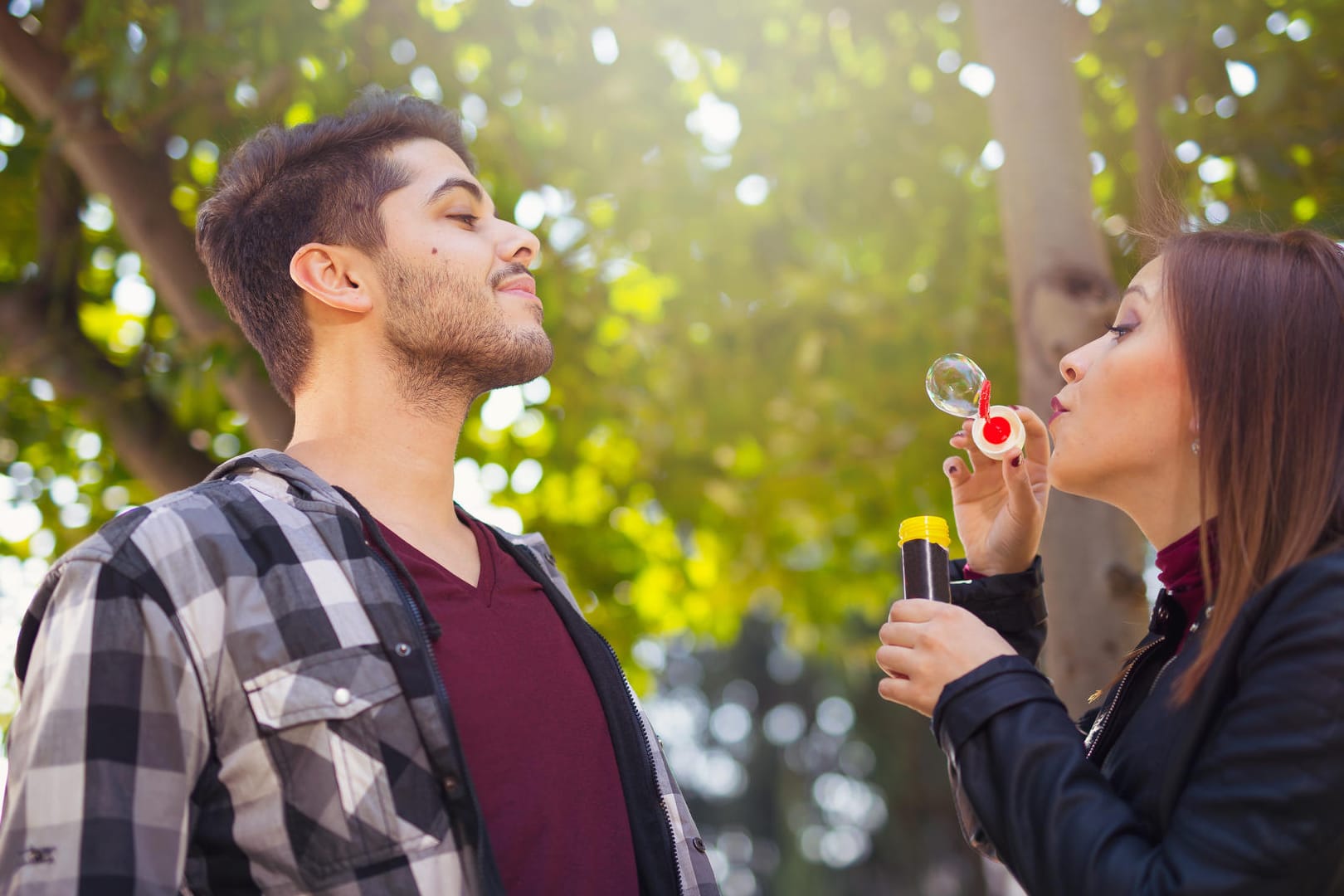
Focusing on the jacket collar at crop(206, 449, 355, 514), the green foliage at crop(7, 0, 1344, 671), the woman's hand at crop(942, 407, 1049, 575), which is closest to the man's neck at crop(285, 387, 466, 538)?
the jacket collar at crop(206, 449, 355, 514)

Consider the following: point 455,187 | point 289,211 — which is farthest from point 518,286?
point 289,211

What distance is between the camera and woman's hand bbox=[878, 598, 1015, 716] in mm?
1967

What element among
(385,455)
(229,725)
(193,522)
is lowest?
(229,725)

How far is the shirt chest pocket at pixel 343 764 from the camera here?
1.92 m

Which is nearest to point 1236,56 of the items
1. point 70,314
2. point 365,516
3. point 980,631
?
point 980,631

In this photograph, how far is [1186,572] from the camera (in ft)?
7.06

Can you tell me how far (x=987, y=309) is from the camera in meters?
5.95

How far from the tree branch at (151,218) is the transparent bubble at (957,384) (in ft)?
8.63

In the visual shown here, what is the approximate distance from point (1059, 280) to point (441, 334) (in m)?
1.91

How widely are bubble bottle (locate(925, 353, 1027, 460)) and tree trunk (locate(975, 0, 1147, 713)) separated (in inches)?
30.3

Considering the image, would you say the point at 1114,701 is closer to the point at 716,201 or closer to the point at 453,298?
the point at 453,298

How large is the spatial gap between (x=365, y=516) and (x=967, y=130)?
418 centimetres

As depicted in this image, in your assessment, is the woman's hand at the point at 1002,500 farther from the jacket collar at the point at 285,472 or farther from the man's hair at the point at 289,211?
the man's hair at the point at 289,211

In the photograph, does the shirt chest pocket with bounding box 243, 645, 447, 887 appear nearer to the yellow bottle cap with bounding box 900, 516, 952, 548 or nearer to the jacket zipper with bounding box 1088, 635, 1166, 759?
the yellow bottle cap with bounding box 900, 516, 952, 548
